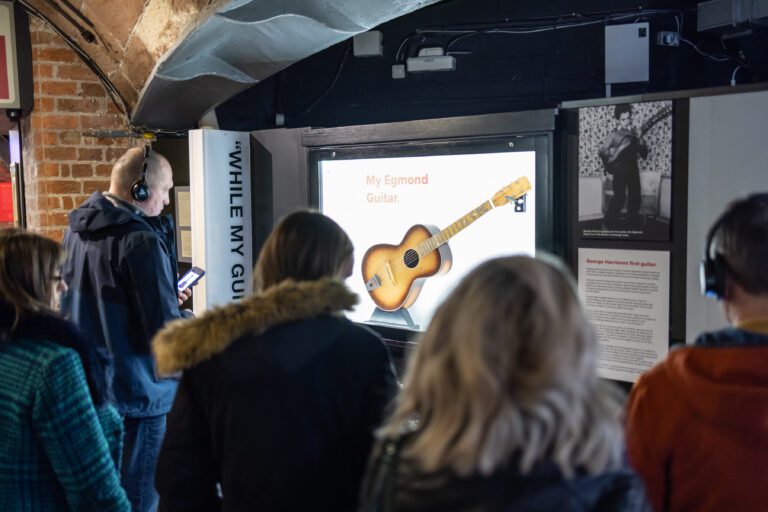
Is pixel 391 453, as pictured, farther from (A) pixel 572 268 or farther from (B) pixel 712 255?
(A) pixel 572 268

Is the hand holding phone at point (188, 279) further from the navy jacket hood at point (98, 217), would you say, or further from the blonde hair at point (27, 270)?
the blonde hair at point (27, 270)

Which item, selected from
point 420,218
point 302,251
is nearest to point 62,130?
point 420,218

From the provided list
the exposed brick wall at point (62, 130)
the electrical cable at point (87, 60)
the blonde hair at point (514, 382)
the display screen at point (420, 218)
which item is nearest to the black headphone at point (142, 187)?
the display screen at point (420, 218)

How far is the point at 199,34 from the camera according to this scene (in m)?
2.90

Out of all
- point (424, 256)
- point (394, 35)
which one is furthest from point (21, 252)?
point (394, 35)

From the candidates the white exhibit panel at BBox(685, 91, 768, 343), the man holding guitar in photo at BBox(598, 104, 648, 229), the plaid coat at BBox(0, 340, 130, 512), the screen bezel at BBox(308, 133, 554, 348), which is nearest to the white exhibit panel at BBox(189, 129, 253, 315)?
the screen bezel at BBox(308, 133, 554, 348)

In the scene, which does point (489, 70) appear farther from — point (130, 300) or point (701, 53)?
point (130, 300)

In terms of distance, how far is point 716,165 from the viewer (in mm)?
2469

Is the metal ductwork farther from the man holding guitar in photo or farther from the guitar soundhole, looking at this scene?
the guitar soundhole

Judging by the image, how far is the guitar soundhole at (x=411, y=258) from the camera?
3.43 metres

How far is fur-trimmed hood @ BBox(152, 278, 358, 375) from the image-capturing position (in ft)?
4.96

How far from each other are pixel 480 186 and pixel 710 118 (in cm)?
100

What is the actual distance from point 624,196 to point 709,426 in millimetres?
1464

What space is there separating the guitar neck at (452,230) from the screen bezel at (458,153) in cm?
25
